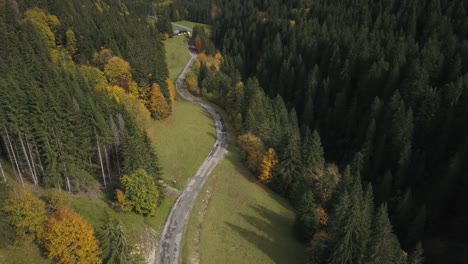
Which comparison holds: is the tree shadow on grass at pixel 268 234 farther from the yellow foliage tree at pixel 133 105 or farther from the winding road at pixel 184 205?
the yellow foliage tree at pixel 133 105

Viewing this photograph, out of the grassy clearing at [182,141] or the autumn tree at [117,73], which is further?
the autumn tree at [117,73]

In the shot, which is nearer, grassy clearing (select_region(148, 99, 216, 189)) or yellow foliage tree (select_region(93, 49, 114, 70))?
grassy clearing (select_region(148, 99, 216, 189))

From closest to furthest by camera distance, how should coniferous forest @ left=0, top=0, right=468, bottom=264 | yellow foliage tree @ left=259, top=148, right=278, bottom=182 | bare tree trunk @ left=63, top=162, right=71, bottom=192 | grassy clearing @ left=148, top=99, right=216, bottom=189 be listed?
coniferous forest @ left=0, top=0, right=468, bottom=264, bare tree trunk @ left=63, top=162, right=71, bottom=192, grassy clearing @ left=148, top=99, right=216, bottom=189, yellow foliage tree @ left=259, top=148, right=278, bottom=182

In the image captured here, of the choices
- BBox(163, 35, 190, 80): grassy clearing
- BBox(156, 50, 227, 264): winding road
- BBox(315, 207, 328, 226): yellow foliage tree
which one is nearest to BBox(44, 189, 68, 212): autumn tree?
BBox(156, 50, 227, 264): winding road

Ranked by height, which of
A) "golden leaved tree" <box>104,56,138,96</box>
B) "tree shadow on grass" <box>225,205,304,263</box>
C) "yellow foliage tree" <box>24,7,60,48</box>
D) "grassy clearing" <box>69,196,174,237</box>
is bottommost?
"tree shadow on grass" <box>225,205,304,263</box>

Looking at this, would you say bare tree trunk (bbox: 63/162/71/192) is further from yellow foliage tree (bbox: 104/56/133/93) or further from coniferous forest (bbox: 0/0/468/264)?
yellow foliage tree (bbox: 104/56/133/93)

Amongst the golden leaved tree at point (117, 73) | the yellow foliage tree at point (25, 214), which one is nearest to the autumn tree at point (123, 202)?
the yellow foliage tree at point (25, 214)
